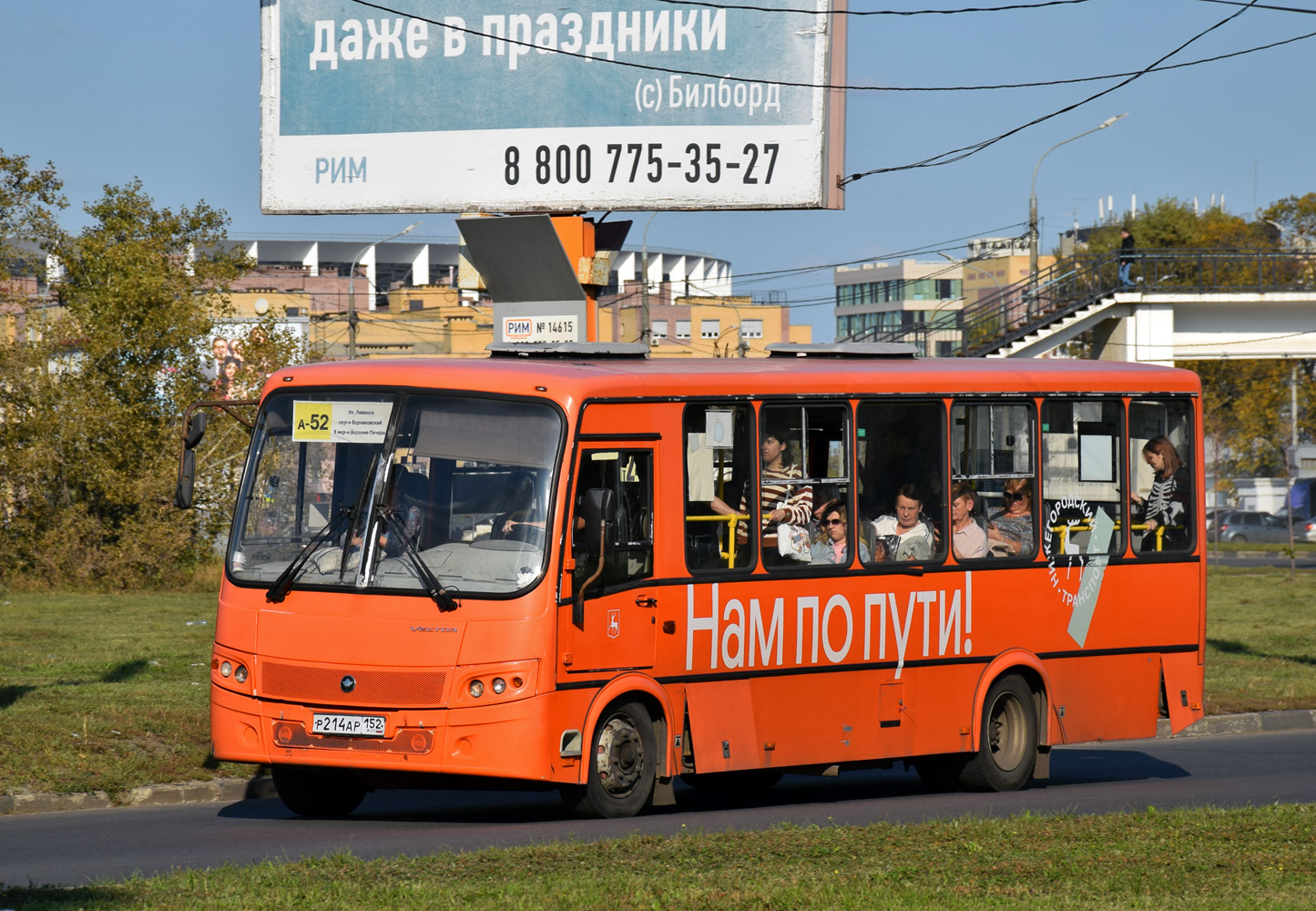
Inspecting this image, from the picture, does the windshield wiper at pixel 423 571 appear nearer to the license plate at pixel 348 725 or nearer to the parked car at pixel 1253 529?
the license plate at pixel 348 725

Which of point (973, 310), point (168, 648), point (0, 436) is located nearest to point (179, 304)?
point (0, 436)

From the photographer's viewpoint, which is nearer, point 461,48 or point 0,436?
point 461,48

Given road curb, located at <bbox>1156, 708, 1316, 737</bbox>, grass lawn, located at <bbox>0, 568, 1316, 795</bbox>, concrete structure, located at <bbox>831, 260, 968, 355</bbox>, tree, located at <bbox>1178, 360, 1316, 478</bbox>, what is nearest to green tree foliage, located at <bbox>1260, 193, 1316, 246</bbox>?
tree, located at <bbox>1178, 360, 1316, 478</bbox>

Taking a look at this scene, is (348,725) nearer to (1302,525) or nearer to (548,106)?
(548,106)

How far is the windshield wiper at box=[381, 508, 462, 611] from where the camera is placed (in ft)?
34.0

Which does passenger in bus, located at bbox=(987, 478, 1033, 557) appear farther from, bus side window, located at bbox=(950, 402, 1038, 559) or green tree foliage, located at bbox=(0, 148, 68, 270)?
green tree foliage, located at bbox=(0, 148, 68, 270)

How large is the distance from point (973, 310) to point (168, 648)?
32.0m

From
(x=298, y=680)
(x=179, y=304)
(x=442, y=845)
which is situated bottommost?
(x=442, y=845)

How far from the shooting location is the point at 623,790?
435 inches

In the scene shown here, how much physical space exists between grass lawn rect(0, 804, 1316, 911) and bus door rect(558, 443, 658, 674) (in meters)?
1.53

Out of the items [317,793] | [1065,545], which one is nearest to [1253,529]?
[1065,545]

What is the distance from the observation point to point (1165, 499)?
1452cm

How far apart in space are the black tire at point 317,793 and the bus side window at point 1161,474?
6504 millimetres

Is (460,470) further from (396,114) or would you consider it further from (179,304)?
(179,304)
